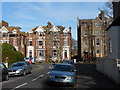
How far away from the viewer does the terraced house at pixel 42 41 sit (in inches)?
2589

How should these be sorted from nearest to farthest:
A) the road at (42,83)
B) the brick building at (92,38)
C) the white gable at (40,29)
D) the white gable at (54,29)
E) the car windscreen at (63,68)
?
the road at (42,83), the car windscreen at (63,68), the brick building at (92,38), the white gable at (40,29), the white gable at (54,29)

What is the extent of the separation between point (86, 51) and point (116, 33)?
141ft

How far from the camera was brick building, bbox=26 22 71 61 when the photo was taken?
216 feet

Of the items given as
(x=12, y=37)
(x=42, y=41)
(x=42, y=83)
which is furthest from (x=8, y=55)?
(x=42, y=41)

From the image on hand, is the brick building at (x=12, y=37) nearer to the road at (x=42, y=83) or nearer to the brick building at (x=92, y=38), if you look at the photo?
the brick building at (x=92, y=38)

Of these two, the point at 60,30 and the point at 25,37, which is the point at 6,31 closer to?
the point at 25,37

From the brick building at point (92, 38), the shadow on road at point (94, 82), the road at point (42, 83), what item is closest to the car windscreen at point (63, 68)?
the road at point (42, 83)

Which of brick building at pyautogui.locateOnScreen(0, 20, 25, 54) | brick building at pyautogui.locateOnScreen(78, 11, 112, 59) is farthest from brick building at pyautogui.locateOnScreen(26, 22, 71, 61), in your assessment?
brick building at pyautogui.locateOnScreen(78, 11, 112, 59)

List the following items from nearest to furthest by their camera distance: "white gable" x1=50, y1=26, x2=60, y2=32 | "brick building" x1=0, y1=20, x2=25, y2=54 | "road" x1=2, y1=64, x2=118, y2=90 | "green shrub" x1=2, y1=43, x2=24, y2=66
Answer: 1. "road" x1=2, y1=64, x2=118, y2=90
2. "green shrub" x1=2, y1=43, x2=24, y2=66
3. "brick building" x1=0, y1=20, x2=25, y2=54
4. "white gable" x1=50, y1=26, x2=60, y2=32

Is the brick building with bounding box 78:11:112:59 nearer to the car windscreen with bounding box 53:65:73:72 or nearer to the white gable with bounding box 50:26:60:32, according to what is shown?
the white gable with bounding box 50:26:60:32

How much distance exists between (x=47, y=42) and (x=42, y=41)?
5.26ft

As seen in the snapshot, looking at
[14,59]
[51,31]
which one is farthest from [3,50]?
[51,31]

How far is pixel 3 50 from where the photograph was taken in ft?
133

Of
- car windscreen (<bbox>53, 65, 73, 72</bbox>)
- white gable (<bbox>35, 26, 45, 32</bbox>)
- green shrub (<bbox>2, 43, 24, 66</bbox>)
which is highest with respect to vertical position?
white gable (<bbox>35, 26, 45, 32</bbox>)
